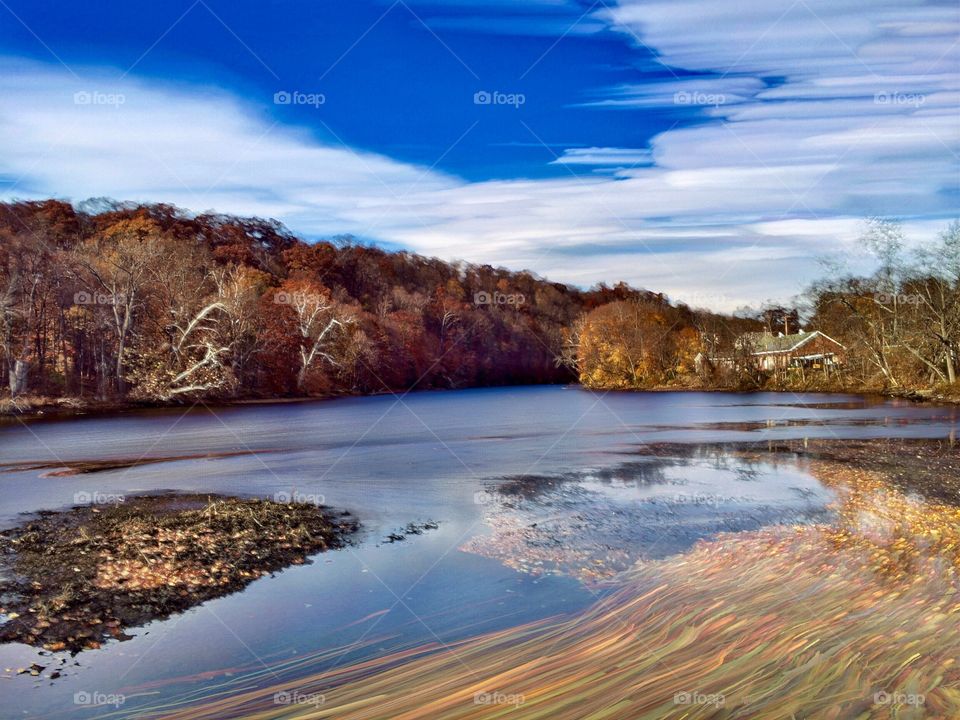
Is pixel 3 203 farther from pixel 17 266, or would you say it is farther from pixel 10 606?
pixel 10 606

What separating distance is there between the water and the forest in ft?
51.2

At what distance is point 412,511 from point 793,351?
7152cm

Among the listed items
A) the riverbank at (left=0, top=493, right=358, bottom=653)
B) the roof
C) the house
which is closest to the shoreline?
the house

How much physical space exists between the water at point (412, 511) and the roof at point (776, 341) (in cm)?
4085

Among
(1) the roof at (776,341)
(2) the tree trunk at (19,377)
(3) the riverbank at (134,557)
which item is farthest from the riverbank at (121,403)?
(3) the riverbank at (134,557)

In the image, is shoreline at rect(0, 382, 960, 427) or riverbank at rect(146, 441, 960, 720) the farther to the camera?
shoreline at rect(0, 382, 960, 427)

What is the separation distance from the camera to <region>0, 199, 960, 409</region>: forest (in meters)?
50.0

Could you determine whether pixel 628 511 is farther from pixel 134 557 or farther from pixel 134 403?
pixel 134 403

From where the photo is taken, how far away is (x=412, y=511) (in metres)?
14.4

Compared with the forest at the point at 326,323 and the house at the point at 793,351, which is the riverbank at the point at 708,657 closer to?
the forest at the point at 326,323

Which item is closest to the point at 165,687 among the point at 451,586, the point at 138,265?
the point at 451,586

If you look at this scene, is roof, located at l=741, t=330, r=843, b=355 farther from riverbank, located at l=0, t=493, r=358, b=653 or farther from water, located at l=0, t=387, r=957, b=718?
riverbank, located at l=0, t=493, r=358, b=653

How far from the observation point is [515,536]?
12102mm

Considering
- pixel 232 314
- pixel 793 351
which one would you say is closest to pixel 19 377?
pixel 232 314
